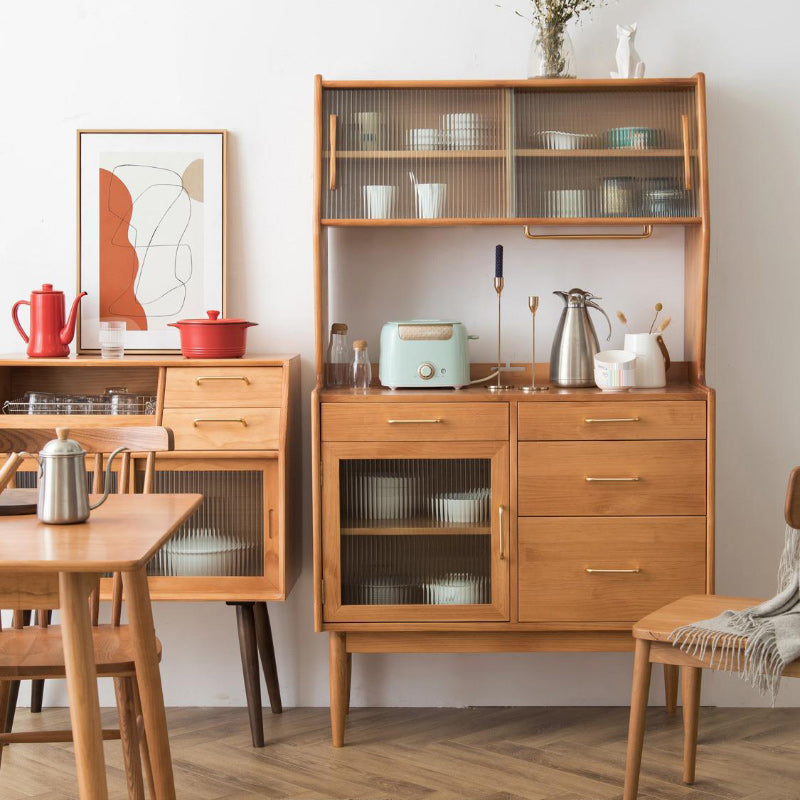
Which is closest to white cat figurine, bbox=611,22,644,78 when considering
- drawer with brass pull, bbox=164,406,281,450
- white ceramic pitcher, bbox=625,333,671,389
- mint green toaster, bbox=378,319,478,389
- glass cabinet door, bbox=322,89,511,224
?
glass cabinet door, bbox=322,89,511,224

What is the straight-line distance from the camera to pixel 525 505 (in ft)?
9.64

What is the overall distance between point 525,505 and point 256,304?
1.13 metres

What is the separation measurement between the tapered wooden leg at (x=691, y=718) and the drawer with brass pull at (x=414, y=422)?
82 cm

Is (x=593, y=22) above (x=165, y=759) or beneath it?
above

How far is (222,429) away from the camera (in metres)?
3.01

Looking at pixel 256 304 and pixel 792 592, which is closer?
→ pixel 792 592

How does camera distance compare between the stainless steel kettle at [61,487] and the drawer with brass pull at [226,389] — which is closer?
the stainless steel kettle at [61,487]

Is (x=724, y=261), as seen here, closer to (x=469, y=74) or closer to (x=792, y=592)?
(x=469, y=74)

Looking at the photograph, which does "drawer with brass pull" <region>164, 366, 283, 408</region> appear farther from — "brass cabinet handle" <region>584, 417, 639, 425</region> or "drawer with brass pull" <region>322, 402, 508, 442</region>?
"brass cabinet handle" <region>584, 417, 639, 425</region>

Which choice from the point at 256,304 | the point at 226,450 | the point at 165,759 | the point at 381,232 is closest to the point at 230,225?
the point at 256,304

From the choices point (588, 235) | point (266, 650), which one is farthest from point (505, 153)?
point (266, 650)

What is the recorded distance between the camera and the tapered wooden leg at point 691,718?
2.67 metres

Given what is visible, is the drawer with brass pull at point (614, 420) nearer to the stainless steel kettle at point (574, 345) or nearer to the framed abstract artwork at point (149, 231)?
the stainless steel kettle at point (574, 345)

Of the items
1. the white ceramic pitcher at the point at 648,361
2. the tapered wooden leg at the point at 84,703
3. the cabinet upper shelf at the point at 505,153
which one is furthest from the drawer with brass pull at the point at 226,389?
the tapered wooden leg at the point at 84,703
